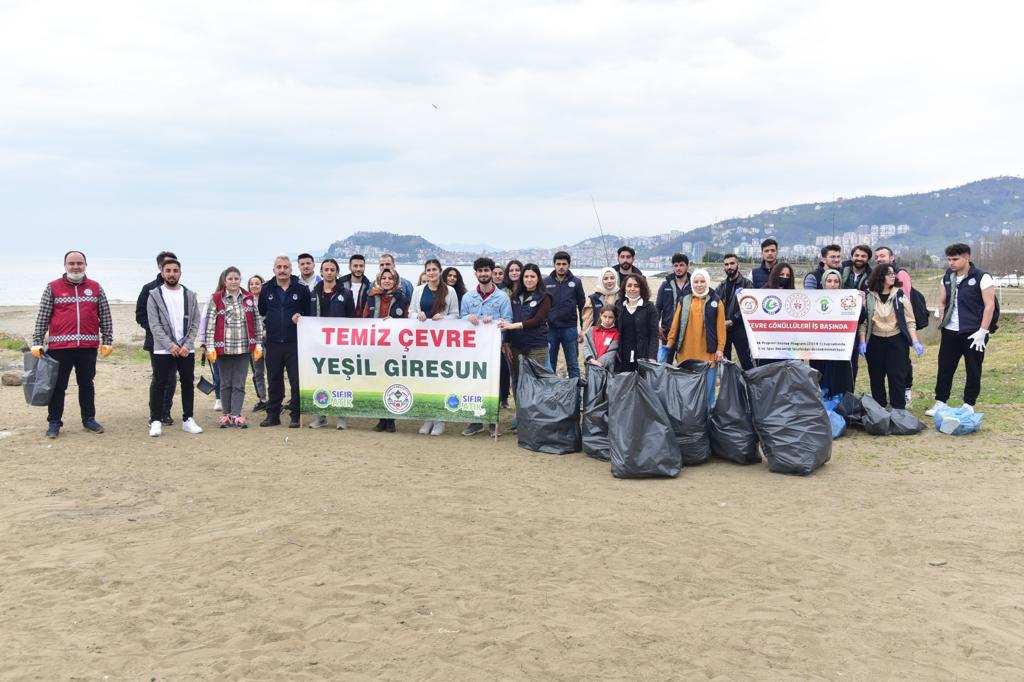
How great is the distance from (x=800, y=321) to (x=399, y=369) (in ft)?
14.3

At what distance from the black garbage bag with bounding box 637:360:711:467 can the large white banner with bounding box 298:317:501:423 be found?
192 cm

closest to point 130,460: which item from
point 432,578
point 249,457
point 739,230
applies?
point 249,457

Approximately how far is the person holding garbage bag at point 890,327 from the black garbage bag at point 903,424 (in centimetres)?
29

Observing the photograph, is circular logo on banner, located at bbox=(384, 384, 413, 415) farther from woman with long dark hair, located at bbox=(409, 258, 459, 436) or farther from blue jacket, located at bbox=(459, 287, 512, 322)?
blue jacket, located at bbox=(459, 287, 512, 322)

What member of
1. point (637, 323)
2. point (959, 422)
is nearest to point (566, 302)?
point (637, 323)

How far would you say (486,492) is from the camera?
228 inches

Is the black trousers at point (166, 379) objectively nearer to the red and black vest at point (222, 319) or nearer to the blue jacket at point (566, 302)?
the red and black vest at point (222, 319)

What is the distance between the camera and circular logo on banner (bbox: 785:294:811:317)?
788cm

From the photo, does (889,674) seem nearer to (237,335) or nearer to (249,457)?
(249,457)

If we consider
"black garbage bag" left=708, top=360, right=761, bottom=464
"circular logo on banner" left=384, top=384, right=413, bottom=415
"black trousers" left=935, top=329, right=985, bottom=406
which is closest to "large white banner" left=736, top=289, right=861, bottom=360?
"black trousers" left=935, top=329, right=985, bottom=406

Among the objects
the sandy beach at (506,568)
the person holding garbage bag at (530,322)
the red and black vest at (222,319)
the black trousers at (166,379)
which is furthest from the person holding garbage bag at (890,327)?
the black trousers at (166,379)

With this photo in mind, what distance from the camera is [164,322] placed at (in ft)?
25.1

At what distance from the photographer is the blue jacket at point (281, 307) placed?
8094mm

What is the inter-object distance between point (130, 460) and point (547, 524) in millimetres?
4099
